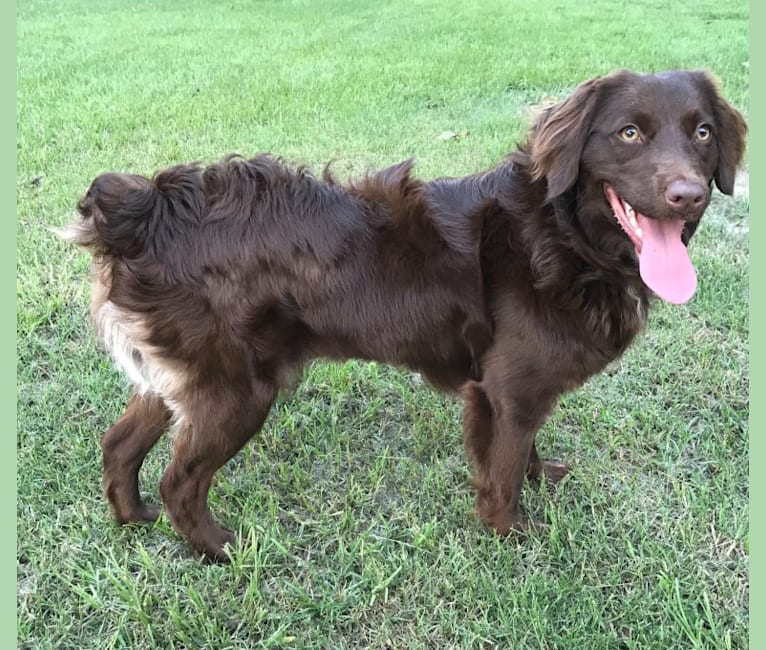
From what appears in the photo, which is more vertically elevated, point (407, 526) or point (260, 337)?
point (260, 337)

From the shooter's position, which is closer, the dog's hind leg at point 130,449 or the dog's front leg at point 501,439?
the dog's front leg at point 501,439

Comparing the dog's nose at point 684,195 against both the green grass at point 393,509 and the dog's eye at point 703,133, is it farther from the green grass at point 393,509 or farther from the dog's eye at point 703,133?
the green grass at point 393,509

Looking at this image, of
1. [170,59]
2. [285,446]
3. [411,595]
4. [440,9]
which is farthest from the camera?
[440,9]

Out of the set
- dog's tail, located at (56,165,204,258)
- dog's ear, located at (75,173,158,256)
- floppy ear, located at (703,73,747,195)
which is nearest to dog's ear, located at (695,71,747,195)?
floppy ear, located at (703,73,747,195)

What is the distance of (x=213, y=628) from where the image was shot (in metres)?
2.20

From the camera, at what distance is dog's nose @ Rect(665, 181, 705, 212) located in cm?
199

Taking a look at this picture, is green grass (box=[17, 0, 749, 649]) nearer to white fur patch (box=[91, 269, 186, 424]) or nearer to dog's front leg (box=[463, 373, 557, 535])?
dog's front leg (box=[463, 373, 557, 535])

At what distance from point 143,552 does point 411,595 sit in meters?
0.95

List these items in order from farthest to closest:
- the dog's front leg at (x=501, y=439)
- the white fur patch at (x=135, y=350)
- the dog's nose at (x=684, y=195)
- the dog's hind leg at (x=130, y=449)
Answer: the dog's hind leg at (x=130, y=449) < the dog's front leg at (x=501, y=439) < the white fur patch at (x=135, y=350) < the dog's nose at (x=684, y=195)

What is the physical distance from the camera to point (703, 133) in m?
2.23

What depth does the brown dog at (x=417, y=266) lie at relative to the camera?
7.07 ft

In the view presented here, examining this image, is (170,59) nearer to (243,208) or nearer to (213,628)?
(243,208)

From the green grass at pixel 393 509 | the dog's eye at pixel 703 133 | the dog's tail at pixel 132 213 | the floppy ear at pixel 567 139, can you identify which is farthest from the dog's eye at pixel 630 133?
the dog's tail at pixel 132 213

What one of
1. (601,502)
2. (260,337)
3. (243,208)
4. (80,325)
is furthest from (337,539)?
(80,325)
